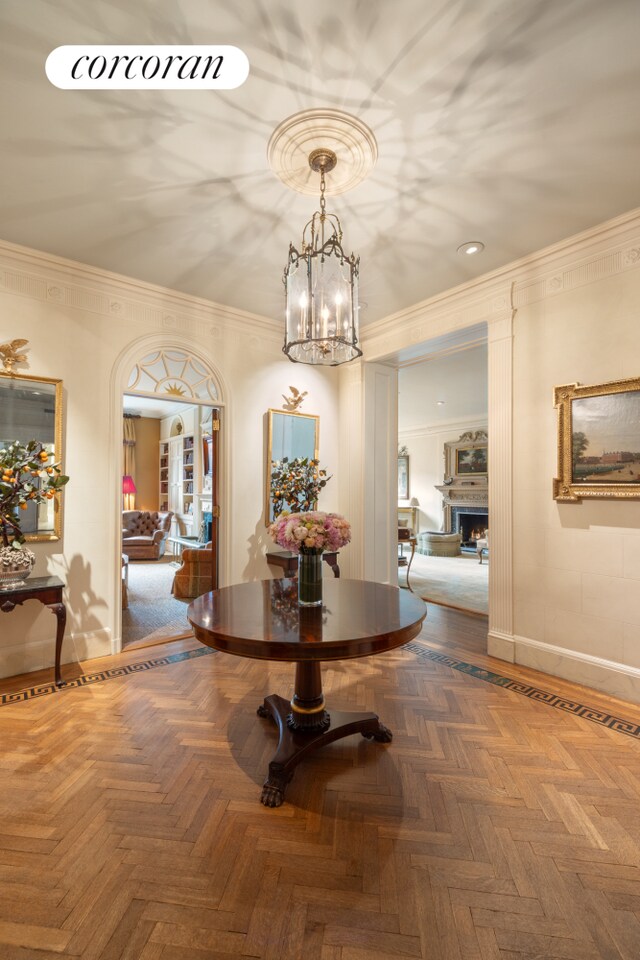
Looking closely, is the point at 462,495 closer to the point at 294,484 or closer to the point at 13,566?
the point at 294,484

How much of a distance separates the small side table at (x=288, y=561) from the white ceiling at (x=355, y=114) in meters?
2.69

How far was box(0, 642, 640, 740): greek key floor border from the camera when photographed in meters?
2.65

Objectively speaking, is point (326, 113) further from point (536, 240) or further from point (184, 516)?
point (184, 516)

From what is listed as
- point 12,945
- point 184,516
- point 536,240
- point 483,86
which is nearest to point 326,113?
point 483,86

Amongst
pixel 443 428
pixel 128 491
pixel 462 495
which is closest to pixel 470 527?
pixel 462 495

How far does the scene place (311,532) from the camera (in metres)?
2.19

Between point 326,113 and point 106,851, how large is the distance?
3260 millimetres

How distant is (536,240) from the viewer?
3.23 meters

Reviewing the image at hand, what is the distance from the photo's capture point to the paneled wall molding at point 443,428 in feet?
33.6

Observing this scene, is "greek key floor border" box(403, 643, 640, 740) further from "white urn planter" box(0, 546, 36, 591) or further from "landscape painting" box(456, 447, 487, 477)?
"landscape painting" box(456, 447, 487, 477)

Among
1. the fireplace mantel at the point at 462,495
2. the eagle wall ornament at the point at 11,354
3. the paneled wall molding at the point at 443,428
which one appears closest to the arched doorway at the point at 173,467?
the eagle wall ornament at the point at 11,354

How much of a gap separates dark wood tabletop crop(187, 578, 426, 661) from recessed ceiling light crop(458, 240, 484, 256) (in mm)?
2529

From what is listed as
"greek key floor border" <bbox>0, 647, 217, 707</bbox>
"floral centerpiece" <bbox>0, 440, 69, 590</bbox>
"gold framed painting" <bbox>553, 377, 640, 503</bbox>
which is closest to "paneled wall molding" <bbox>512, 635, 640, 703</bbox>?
"gold framed painting" <bbox>553, 377, 640, 503</bbox>

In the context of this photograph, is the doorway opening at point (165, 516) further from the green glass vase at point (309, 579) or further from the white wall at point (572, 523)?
the white wall at point (572, 523)
